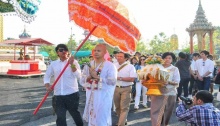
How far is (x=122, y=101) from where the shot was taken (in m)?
5.93

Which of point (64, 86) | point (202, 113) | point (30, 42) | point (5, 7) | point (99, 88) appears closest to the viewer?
point (202, 113)

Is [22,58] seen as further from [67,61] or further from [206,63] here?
[67,61]

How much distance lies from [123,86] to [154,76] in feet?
3.99

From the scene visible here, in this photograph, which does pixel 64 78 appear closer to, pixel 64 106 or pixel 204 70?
pixel 64 106

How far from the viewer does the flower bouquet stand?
4.95m

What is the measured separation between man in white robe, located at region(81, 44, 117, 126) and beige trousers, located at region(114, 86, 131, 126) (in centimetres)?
136

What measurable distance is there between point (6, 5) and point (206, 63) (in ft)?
33.7

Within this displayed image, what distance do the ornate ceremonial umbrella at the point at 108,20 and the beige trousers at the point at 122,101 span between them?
72.7 inches

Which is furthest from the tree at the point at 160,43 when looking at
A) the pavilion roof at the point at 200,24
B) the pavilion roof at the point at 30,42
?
the pavilion roof at the point at 30,42

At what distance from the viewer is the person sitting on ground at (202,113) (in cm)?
321

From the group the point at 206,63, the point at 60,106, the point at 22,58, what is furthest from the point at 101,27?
the point at 22,58

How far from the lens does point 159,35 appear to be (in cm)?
5931

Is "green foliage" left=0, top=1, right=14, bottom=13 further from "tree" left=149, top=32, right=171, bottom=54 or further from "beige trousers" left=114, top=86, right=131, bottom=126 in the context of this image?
Answer: "tree" left=149, top=32, right=171, bottom=54

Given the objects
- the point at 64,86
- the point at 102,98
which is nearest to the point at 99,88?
the point at 102,98
